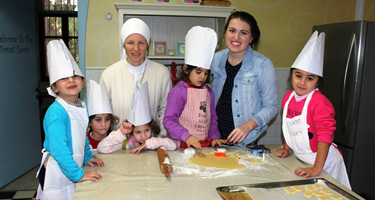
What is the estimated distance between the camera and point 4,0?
2941 millimetres

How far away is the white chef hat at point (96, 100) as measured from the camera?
1.65 m

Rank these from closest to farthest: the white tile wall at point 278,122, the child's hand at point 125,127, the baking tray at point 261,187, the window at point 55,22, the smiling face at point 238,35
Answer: the baking tray at point 261,187, the child's hand at point 125,127, the smiling face at point 238,35, the white tile wall at point 278,122, the window at point 55,22

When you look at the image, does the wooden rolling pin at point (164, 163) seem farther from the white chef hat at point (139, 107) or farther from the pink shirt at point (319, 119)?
the pink shirt at point (319, 119)

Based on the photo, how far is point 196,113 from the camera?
1750mm

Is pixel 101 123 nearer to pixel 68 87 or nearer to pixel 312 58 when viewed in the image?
pixel 68 87

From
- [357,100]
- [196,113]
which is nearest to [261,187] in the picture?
[196,113]

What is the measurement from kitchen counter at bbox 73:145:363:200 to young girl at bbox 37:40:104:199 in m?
0.13

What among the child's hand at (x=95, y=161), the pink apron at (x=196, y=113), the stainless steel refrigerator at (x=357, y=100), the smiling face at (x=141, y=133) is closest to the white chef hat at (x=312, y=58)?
the pink apron at (x=196, y=113)

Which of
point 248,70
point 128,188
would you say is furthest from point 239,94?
point 128,188

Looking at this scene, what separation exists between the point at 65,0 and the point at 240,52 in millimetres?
3979

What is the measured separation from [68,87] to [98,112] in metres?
0.36

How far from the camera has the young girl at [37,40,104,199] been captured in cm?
127

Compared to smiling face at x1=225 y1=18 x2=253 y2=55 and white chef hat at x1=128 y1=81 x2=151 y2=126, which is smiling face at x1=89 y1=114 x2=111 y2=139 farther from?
smiling face at x1=225 y1=18 x2=253 y2=55

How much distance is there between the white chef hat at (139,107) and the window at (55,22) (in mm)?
3638
